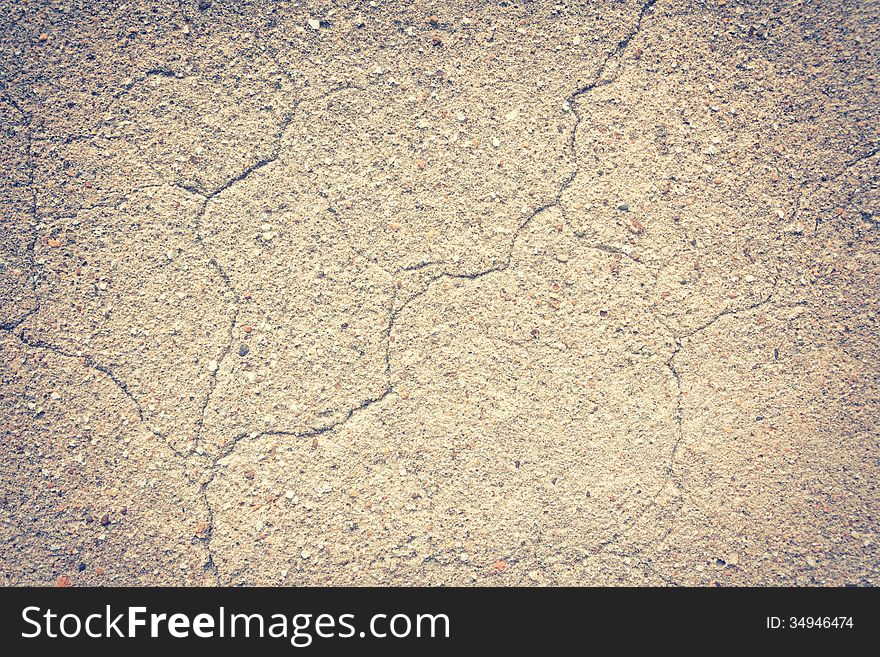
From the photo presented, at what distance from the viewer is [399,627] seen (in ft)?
5.80

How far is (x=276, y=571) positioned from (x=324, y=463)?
1.26ft

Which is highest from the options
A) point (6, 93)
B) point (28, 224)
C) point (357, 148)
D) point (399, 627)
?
point (6, 93)

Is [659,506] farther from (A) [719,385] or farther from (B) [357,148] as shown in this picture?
(B) [357,148]

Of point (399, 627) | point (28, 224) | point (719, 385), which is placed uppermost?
point (28, 224)

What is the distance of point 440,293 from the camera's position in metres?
1.82

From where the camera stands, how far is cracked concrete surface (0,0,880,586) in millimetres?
1767

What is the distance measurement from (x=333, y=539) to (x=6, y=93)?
73.6 inches

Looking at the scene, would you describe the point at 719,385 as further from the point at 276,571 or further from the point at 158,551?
the point at 158,551

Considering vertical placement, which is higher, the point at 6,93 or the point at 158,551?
the point at 6,93

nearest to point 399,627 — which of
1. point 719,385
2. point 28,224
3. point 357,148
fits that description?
point 719,385

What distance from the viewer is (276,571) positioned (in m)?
1.76

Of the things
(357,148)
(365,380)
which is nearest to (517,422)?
(365,380)

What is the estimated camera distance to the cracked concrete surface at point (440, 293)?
1767 millimetres

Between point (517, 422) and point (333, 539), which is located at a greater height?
point (517, 422)
